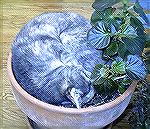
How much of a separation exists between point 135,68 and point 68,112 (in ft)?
0.76

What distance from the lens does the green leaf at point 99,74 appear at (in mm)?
1020

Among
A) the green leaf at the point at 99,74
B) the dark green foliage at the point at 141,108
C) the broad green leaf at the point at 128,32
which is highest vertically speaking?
the broad green leaf at the point at 128,32

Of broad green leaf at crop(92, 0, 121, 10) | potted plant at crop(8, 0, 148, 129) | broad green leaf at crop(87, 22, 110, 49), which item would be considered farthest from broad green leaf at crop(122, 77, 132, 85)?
broad green leaf at crop(92, 0, 121, 10)

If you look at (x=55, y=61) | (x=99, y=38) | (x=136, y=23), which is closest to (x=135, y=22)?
(x=136, y=23)

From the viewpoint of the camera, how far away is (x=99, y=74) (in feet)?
3.35

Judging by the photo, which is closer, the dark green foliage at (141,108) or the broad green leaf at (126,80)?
the broad green leaf at (126,80)

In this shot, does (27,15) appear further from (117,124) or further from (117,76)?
(117,76)

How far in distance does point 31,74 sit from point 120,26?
299 millimetres

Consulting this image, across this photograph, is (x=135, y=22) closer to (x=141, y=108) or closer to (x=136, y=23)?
(x=136, y=23)

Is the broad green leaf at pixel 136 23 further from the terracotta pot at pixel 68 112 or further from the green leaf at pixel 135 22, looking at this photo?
the terracotta pot at pixel 68 112

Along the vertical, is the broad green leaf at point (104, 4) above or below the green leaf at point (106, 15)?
above

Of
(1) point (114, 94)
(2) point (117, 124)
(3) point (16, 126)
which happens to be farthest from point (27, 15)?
(1) point (114, 94)

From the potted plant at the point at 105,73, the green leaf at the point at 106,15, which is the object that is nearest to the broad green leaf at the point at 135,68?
the potted plant at the point at 105,73

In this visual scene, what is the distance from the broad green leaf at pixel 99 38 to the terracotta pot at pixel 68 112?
158 millimetres
